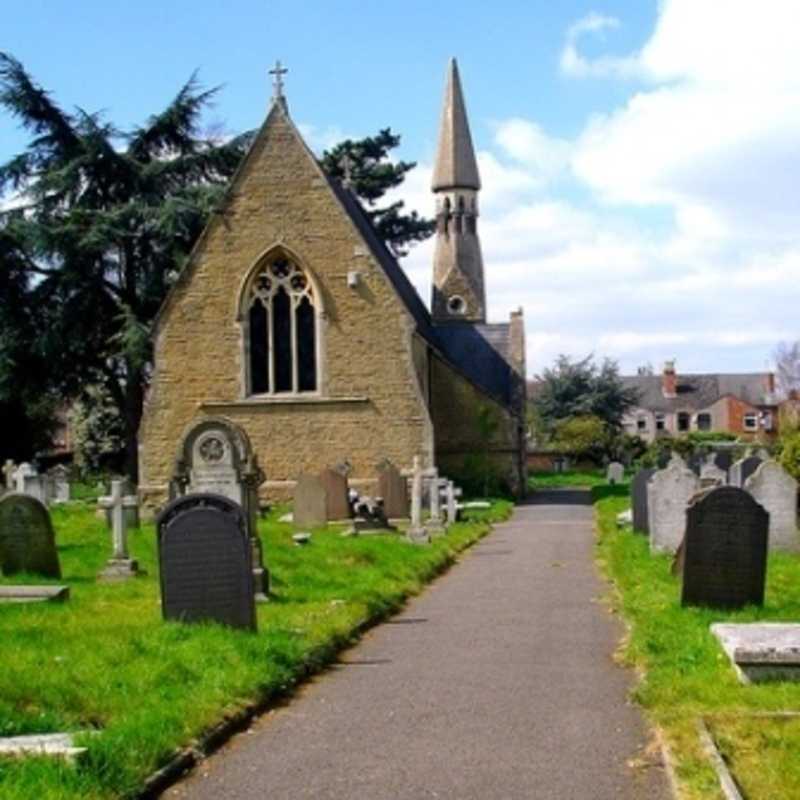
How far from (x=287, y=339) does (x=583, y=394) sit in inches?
1501

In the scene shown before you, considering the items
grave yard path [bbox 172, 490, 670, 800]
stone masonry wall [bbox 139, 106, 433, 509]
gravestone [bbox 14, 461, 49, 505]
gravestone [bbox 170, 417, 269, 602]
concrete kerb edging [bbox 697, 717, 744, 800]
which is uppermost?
stone masonry wall [bbox 139, 106, 433, 509]

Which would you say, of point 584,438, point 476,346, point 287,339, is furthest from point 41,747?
point 584,438

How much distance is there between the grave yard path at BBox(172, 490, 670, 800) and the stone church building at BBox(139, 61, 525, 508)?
66.0ft

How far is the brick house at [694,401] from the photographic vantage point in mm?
94938

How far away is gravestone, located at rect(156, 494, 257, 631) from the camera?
10914 mm

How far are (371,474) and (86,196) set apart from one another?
14.0 m

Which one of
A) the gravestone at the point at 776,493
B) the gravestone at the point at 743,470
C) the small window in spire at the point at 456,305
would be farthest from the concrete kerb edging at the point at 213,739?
the small window in spire at the point at 456,305

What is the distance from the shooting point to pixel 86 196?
135 ft

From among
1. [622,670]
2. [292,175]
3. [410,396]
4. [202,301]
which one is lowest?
[622,670]

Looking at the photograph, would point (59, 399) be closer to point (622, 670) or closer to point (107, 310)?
point (107, 310)

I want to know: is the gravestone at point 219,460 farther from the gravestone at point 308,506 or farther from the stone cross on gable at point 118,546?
the gravestone at point 308,506

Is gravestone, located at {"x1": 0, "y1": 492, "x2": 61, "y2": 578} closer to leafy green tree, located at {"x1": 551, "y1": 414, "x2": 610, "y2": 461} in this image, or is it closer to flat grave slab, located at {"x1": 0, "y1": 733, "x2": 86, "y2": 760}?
flat grave slab, located at {"x1": 0, "y1": 733, "x2": 86, "y2": 760}

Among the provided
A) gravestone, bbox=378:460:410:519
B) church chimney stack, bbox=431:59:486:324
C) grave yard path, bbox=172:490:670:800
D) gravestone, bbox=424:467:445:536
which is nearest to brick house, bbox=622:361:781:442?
church chimney stack, bbox=431:59:486:324

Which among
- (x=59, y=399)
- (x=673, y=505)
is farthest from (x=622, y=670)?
(x=59, y=399)
